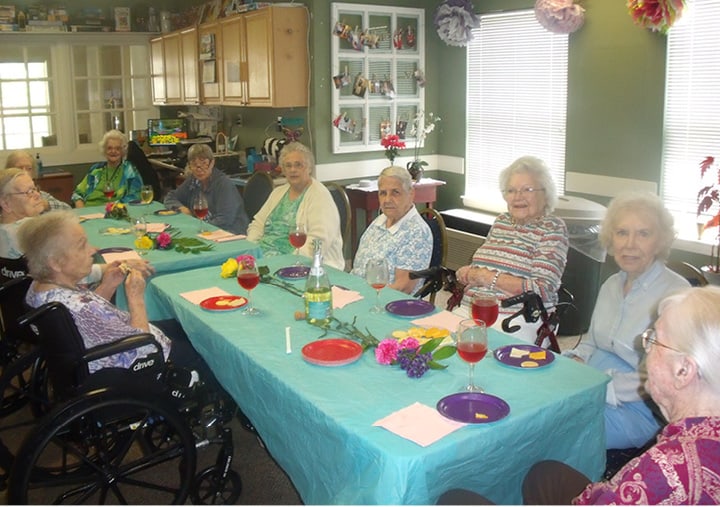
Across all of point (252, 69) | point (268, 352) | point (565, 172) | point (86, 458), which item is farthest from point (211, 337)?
point (252, 69)

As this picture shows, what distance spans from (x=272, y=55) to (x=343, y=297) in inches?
129

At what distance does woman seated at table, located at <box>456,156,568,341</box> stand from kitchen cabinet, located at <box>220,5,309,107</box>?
2.99 m

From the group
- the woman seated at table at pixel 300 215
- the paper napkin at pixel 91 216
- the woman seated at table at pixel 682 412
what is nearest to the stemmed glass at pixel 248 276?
the woman seated at table at pixel 300 215

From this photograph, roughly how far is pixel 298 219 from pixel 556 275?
1.54m

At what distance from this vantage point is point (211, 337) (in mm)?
2361

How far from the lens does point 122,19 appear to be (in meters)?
7.43

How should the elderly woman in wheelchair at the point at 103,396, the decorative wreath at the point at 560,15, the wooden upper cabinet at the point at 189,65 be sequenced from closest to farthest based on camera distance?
the elderly woman in wheelchair at the point at 103,396
the decorative wreath at the point at 560,15
the wooden upper cabinet at the point at 189,65

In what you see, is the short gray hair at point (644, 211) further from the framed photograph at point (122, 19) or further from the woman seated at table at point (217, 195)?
the framed photograph at point (122, 19)

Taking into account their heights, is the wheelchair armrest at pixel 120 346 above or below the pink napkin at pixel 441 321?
below

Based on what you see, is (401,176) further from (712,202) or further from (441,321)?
(712,202)

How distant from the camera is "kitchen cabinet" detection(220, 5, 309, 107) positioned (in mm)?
5340

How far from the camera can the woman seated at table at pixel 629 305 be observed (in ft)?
6.91

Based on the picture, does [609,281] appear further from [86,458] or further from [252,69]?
[252,69]

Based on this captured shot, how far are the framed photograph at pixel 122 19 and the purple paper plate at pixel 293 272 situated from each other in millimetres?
5509
